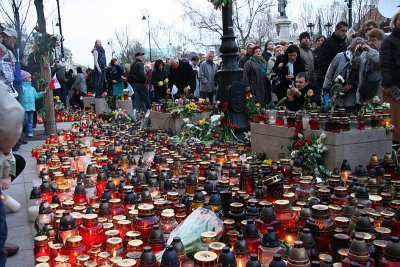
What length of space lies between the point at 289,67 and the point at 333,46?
923 mm

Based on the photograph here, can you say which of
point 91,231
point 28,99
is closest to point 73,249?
point 91,231

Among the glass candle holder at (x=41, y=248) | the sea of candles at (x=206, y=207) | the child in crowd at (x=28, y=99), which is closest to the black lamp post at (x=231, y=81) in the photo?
the sea of candles at (x=206, y=207)

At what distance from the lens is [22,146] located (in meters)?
9.64

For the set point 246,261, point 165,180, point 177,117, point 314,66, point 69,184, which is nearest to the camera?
point 246,261

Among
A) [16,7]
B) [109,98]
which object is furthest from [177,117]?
[16,7]

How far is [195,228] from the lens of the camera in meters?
3.02

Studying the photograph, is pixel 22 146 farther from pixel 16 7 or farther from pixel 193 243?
pixel 16 7

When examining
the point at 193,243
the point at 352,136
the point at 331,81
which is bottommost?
the point at 193,243

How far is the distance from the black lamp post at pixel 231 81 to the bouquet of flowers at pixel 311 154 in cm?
250

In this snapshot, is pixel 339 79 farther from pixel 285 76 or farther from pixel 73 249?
pixel 73 249

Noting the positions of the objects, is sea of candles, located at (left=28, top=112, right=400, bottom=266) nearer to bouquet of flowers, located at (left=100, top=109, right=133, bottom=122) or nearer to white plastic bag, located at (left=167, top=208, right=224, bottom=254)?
white plastic bag, located at (left=167, top=208, right=224, bottom=254)

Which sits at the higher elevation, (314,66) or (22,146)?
(314,66)

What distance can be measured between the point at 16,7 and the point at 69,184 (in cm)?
1504

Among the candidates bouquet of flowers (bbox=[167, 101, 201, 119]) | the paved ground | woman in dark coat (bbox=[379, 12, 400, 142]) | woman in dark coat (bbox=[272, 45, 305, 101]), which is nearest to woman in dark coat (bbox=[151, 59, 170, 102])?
bouquet of flowers (bbox=[167, 101, 201, 119])
